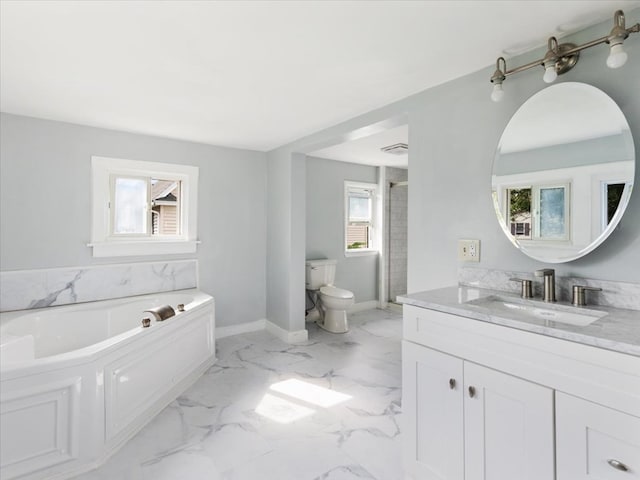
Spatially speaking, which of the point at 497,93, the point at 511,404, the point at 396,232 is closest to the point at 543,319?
the point at 511,404

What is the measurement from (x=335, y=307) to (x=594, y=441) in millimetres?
3133

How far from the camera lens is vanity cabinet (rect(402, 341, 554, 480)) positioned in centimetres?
124

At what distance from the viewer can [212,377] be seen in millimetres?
2975

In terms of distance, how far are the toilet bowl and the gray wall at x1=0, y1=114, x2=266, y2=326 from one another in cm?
78

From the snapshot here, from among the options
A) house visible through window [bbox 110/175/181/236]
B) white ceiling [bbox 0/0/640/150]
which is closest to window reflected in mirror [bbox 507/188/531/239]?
white ceiling [bbox 0/0/640/150]

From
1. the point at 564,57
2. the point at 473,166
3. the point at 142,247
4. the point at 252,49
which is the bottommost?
the point at 142,247

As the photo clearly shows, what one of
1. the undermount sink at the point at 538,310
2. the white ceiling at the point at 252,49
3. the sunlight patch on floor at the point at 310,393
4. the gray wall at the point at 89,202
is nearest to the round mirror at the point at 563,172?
the undermount sink at the point at 538,310

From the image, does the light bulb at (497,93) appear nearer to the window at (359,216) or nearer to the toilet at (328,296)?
the toilet at (328,296)

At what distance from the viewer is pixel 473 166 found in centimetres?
202

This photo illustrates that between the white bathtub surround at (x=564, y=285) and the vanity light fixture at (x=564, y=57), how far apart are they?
908 millimetres

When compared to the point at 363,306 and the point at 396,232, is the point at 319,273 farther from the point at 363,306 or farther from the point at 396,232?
the point at 396,232

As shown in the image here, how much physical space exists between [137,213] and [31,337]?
1447 millimetres

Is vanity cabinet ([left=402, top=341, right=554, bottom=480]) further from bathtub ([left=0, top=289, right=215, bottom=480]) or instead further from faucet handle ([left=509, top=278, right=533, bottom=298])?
bathtub ([left=0, top=289, right=215, bottom=480])

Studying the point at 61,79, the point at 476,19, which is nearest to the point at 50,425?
the point at 61,79
